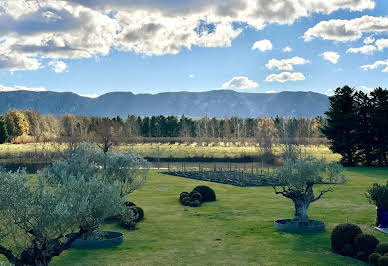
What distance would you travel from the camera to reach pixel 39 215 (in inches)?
706

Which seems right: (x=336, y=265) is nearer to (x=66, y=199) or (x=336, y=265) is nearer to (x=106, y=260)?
(x=106, y=260)

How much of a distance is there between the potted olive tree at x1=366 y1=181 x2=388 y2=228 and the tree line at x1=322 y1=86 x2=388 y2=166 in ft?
173

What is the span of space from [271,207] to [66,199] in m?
25.7

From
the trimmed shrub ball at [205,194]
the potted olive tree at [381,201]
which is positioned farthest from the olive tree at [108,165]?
the potted olive tree at [381,201]

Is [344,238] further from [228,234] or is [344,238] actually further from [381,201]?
[228,234]

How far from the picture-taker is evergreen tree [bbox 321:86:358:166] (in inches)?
3236

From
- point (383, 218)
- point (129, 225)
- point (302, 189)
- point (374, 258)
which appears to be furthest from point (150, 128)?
point (374, 258)

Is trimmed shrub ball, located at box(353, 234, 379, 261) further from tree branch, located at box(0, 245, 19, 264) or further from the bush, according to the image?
tree branch, located at box(0, 245, 19, 264)

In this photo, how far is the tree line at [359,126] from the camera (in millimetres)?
81625

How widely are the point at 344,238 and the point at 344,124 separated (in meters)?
59.9

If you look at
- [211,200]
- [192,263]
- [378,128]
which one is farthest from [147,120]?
[192,263]

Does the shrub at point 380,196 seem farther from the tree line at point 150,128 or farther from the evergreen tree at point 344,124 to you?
the tree line at point 150,128

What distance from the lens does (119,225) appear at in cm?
3403

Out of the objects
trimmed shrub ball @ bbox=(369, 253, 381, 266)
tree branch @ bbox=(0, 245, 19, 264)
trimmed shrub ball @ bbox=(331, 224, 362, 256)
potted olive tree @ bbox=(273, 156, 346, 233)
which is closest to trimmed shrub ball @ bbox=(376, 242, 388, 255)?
trimmed shrub ball @ bbox=(369, 253, 381, 266)
